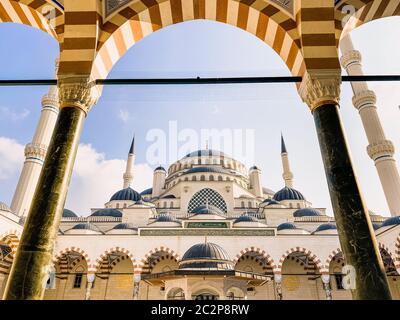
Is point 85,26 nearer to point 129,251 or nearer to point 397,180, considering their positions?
point 129,251

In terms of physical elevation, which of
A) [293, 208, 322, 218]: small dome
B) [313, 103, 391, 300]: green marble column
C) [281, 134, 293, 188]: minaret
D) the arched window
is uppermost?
[281, 134, 293, 188]: minaret

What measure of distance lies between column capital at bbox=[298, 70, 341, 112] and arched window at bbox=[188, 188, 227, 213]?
68.7 ft

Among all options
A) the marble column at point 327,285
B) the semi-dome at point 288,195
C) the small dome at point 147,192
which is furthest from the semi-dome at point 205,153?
the marble column at point 327,285

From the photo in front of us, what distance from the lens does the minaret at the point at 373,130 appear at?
15.2 metres

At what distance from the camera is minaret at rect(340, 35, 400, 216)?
15.2 metres

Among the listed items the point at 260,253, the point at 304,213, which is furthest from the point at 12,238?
the point at 304,213

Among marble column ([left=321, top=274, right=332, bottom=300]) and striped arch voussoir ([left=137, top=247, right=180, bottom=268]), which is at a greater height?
striped arch voussoir ([left=137, top=247, right=180, bottom=268])

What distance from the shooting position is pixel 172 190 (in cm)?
2630

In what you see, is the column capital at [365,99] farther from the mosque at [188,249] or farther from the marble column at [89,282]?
the marble column at [89,282]

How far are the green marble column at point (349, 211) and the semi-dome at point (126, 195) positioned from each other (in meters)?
23.0

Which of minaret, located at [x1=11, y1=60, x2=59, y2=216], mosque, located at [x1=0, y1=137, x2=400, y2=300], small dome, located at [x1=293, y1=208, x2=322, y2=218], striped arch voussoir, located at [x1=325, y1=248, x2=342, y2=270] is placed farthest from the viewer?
small dome, located at [x1=293, y1=208, x2=322, y2=218]

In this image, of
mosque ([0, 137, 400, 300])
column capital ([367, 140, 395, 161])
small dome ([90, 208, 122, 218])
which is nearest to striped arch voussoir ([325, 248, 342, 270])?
mosque ([0, 137, 400, 300])

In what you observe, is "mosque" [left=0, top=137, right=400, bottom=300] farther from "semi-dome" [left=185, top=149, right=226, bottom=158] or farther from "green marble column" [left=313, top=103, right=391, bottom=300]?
"semi-dome" [left=185, top=149, right=226, bottom=158]

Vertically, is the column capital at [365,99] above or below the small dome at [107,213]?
above
